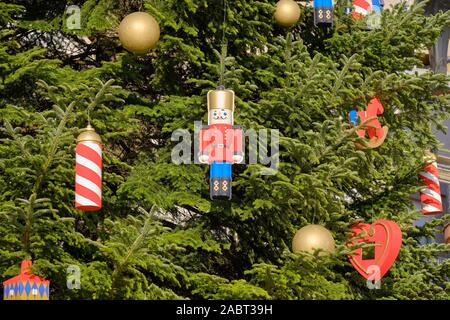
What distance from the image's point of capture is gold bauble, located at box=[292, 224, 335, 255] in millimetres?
10641

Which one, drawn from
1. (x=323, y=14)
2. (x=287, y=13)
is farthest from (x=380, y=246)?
(x=287, y=13)

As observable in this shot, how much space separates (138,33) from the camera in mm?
11000

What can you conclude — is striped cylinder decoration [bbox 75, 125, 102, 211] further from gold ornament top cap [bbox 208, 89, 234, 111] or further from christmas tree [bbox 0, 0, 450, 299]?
gold ornament top cap [bbox 208, 89, 234, 111]

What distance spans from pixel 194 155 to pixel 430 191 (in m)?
3.27

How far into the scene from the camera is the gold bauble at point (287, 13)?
479 inches

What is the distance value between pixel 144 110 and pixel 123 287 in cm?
222

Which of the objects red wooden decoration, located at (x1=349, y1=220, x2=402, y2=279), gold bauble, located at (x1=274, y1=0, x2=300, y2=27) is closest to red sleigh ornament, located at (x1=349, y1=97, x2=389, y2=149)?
red wooden decoration, located at (x1=349, y1=220, x2=402, y2=279)

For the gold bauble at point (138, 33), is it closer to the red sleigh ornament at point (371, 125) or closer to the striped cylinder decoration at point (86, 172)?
the striped cylinder decoration at point (86, 172)

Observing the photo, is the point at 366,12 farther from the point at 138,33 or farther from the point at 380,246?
the point at 138,33

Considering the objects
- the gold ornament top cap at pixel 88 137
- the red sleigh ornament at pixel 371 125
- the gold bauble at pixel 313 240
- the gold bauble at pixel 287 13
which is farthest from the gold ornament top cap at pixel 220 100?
the gold bauble at pixel 287 13

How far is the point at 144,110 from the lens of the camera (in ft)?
39.1

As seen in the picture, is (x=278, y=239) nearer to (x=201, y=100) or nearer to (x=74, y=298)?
(x=201, y=100)

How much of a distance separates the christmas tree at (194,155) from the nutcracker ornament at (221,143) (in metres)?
0.64

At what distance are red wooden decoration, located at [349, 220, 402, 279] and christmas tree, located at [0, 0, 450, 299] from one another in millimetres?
208
